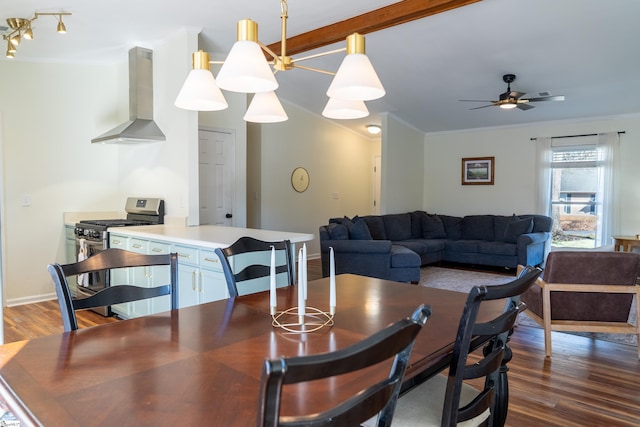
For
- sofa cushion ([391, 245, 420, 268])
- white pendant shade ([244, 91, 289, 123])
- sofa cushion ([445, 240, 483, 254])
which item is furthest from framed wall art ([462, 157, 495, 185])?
white pendant shade ([244, 91, 289, 123])

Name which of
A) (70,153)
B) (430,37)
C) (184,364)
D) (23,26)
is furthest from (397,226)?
(184,364)

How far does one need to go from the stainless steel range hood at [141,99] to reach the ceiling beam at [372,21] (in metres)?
1.44

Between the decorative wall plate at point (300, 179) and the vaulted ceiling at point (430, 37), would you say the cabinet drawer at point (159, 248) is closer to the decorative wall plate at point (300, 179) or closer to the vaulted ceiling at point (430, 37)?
the vaulted ceiling at point (430, 37)

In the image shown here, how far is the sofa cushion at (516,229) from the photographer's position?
680cm

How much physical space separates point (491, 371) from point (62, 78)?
18.0ft

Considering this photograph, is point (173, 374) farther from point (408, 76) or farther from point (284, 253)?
point (408, 76)

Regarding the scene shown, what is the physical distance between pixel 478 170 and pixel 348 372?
7.88 meters

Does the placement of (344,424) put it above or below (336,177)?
below

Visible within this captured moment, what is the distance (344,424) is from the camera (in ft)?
2.56

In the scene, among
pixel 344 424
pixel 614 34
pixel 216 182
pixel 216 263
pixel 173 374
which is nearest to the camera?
pixel 344 424

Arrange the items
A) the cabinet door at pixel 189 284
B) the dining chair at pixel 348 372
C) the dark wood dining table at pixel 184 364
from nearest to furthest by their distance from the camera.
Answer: the dining chair at pixel 348 372 < the dark wood dining table at pixel 184 364 < the cabinet door at pixel 189 284

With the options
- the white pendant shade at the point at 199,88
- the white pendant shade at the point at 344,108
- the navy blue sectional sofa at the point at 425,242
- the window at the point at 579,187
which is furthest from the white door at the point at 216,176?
the window at the point at 579,187

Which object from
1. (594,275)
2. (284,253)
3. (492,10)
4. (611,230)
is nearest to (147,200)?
(284,253)

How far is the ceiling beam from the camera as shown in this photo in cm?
370
